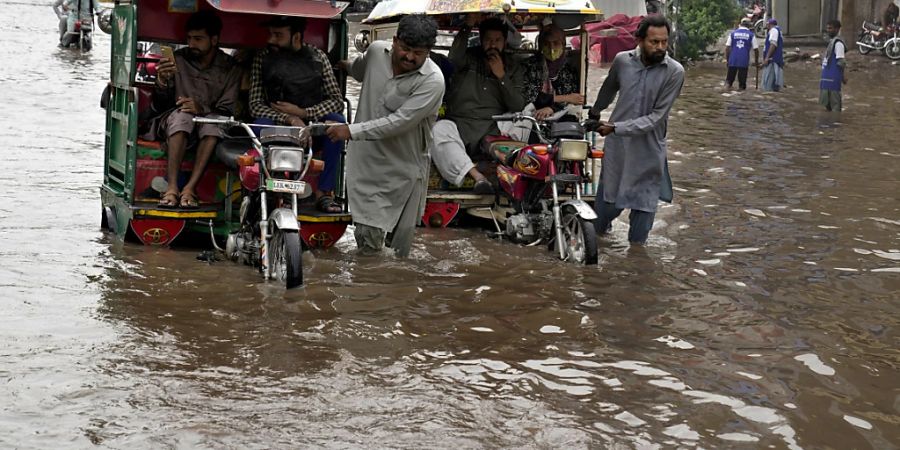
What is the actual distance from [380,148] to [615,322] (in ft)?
6.48

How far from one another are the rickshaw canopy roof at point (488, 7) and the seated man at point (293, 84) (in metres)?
1.28

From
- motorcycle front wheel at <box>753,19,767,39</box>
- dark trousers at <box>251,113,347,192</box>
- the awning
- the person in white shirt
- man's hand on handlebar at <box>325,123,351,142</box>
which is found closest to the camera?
man's hand on handlebar at <box>325,123,351,142</box>

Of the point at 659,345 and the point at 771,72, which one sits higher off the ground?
the point at 771,72

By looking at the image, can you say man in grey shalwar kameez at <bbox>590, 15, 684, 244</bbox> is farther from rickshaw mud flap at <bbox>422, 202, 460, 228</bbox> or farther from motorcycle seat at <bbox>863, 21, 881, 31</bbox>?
motorcycle seat at <bbox>863, 21, 881, 31</bbox>

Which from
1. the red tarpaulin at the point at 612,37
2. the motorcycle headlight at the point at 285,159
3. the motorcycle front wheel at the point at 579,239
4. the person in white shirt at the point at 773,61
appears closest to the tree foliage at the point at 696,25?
the red tarpaulin at the point at 612,37

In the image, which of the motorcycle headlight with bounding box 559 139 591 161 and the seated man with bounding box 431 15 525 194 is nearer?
the motorcycle headlight with bounding box 559 139 591 161

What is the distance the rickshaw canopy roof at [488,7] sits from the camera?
8.87 m

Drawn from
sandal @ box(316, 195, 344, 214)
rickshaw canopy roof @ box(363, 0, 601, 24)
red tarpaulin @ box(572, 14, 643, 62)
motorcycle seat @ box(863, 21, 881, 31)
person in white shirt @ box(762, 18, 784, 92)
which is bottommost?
sandal @ box(316, 195, 344, 214)

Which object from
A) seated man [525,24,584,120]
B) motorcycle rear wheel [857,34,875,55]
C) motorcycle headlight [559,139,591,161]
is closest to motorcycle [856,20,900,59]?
motorcycle rear wheel [857,34,875,55]

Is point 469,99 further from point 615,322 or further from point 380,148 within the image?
point 615,322

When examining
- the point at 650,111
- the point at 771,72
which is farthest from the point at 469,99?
the point at 771,72

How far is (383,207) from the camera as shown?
786 centimetres

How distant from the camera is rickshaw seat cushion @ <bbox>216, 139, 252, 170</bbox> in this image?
7.64 meters

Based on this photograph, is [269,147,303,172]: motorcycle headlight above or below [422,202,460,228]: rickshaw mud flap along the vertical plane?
above
